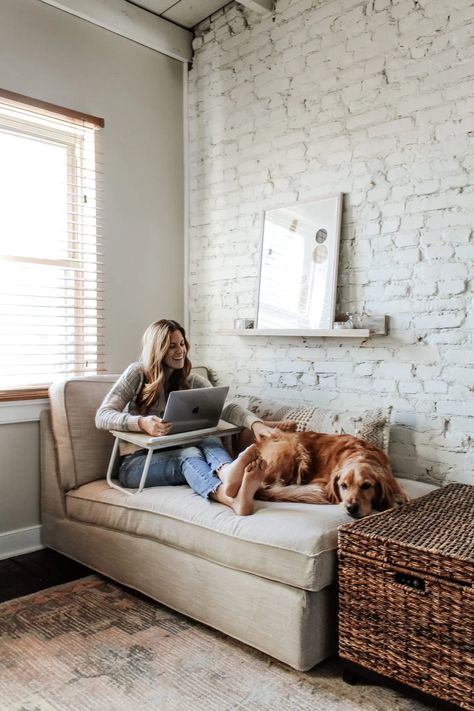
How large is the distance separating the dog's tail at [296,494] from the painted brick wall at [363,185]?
1.90 feet

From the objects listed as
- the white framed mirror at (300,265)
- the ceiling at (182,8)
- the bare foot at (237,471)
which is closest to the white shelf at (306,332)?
the white framed mirror at (300,265)

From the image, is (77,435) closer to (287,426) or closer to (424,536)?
(287,426)

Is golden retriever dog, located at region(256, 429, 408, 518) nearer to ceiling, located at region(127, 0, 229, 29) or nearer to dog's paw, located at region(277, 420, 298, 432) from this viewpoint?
dog's paw, located at region(277, 420, 298, 432)

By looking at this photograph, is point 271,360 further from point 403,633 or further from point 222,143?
point 403,633

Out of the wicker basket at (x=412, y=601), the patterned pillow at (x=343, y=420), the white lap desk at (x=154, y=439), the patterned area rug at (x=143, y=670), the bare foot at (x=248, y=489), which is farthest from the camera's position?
the patterned pillow at (x=343, y=420)

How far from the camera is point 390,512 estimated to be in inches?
88.8

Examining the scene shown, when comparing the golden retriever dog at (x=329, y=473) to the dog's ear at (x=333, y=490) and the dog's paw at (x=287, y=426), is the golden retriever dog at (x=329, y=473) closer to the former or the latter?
the dog's ear at (x=333, y=490)

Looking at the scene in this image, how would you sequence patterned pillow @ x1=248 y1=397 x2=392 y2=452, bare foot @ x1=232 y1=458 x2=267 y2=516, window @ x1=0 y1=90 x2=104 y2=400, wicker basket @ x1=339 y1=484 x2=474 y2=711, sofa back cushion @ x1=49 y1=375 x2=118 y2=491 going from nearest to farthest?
1. wicker basket @ x1=339 y1=484 x2=474 y2=711
2. bare foot @ x1=232 y1=458 x2=267 y2=516
3. patterned pillow @ x1=248 y1=397 x2=392 y2=452
4. sofa back cushion @ x1=49 y1=375 x2=118 y2=491
5. window @ x1=0 y1=90 x2=104 y2=400

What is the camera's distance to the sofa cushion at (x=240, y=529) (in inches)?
82.1

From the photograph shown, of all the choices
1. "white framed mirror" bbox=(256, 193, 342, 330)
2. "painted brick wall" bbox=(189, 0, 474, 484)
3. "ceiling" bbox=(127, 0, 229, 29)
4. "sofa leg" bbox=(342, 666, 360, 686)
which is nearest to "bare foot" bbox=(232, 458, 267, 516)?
"sofa leg" bbox=(342, 666, 360, 686)

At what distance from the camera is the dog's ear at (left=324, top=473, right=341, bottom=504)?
251 centimetres

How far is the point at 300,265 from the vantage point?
3268 mm

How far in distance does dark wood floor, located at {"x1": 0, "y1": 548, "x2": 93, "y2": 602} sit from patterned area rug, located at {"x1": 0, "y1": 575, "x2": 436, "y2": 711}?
22 cm

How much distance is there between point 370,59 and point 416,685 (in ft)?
8.77
